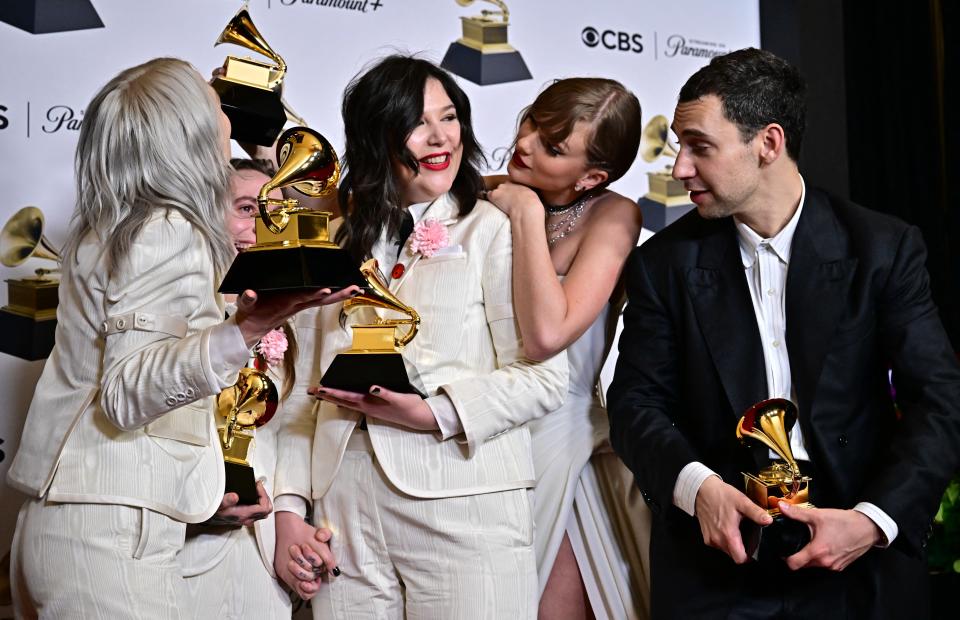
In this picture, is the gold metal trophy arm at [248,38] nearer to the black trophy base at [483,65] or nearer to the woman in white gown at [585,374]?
the woman in white gown at [585,374]

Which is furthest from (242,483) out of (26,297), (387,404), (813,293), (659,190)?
(659,190)

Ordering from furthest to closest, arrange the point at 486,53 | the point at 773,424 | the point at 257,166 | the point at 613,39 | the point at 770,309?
Result: the point at 613,39 < the point at 486,53 < the point at 257,166 < the point at 770,309 < the point at 773,424

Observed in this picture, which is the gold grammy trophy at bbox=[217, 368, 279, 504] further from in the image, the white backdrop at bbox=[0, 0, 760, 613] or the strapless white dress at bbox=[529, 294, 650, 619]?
the white backdrop at bbox=[0, 0, 760, 613]

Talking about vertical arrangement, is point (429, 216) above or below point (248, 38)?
below

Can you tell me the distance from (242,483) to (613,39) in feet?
9.93

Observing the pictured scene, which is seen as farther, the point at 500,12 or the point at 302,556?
the point at 500,12

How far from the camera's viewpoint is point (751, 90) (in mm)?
2533

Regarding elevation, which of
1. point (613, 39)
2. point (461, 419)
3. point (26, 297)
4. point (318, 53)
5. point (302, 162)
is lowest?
point (461, 419)

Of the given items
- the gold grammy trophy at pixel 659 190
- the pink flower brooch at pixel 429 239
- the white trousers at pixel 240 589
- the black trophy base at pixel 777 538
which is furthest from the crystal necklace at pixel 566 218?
the gold grammy trophy at pixel 659 190

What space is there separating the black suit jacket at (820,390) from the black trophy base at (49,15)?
83.4 inches

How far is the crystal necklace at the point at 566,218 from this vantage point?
2879 mm

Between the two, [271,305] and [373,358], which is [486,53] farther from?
[271,305]

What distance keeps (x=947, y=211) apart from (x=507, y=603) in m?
3.25

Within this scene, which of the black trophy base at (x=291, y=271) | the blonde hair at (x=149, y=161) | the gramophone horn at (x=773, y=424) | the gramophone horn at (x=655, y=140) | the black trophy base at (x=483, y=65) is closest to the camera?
the black trophy base at (x=291, y=271)
